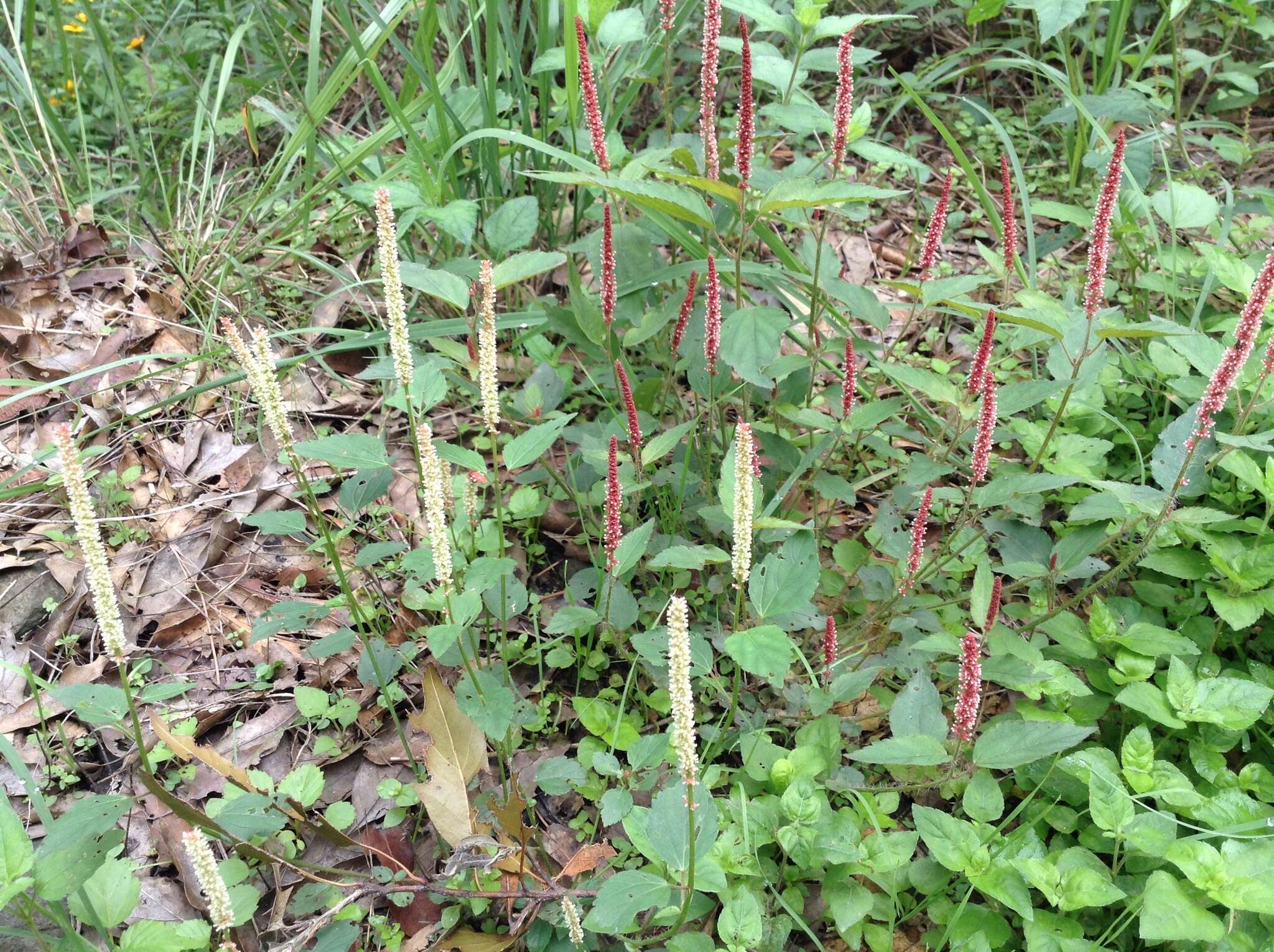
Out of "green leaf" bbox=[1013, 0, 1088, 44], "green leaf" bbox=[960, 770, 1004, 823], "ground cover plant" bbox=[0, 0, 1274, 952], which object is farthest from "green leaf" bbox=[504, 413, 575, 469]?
"green leaf" bbox=[1013, 0, 1088, 44]

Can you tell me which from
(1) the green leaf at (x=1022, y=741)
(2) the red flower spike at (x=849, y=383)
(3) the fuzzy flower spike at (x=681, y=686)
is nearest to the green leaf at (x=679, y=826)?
A: (3) the fuzzy flower spike at (x=681, y=686)

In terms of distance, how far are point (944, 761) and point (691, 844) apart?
629 mm

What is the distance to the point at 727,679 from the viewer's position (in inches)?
87.4

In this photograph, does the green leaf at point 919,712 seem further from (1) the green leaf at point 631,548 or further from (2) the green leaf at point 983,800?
(1) the green leaf at point 631,548

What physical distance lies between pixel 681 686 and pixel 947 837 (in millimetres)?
862

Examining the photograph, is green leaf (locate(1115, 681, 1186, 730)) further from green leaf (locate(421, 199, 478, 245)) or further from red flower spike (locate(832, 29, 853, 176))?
green leaf (locate(421, 199, 478, 245))

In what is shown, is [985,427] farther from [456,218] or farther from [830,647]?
[456,218]

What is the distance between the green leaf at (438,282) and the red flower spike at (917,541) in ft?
3.30

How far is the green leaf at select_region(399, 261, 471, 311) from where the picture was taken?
1863 millimetres

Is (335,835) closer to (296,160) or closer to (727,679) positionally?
(727,679)

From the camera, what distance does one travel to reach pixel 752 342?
1.95m

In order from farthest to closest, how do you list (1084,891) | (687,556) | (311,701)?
1. (311,701)
2. (687,556)
3. (1084,891)

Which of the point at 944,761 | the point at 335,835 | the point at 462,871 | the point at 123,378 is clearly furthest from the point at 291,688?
the point at 944,761

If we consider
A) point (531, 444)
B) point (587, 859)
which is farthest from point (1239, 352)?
point (587, 859)
